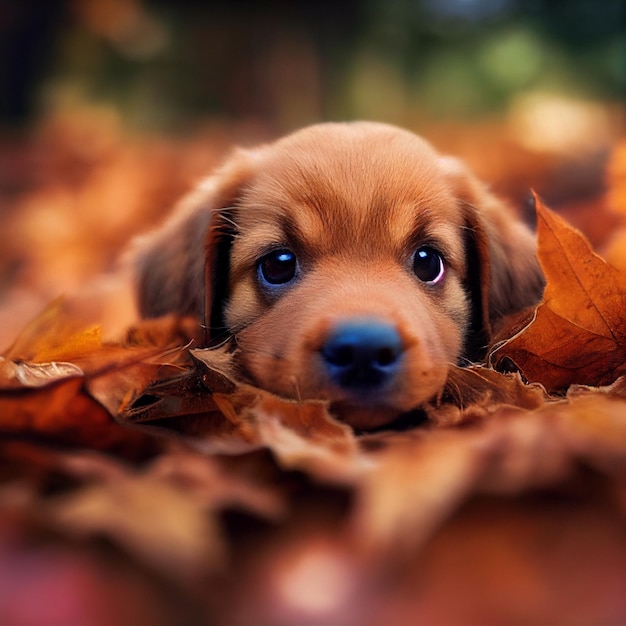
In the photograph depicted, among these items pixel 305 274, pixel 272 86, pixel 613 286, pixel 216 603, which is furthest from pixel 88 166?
pixel 216 603

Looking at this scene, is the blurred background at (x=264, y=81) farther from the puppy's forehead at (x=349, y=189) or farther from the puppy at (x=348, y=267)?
the puppy's forehead at (x=349, y=189)

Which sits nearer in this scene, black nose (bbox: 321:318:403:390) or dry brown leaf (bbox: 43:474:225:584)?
dry brown leaf (bbox: 43:474:225:584)

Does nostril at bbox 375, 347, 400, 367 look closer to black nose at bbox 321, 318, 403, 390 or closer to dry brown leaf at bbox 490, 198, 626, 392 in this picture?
black nose at bbox 321, 318, 403, 390

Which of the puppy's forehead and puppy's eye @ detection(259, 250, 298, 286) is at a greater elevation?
the puppy's forehead

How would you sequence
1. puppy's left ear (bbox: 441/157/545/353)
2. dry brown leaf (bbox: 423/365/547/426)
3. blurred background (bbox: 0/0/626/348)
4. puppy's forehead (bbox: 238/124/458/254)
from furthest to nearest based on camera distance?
blurred background (bbox: 0/0/626/348) < puppy's left ear (bbox: 441/157/545/353) < puppy's forehead (bbox: 238/124/458/254) < dry brown leaf (bbox: 423/365/547/426)

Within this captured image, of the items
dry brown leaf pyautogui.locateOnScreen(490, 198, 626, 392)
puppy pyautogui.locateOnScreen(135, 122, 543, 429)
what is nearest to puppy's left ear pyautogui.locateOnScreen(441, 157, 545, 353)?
puppy pyautogui.locateOnScreen(135, 122, 543, 429)

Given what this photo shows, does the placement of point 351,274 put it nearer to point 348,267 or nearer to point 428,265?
point 348,267

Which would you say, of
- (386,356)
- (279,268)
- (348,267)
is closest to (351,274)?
(348,267)

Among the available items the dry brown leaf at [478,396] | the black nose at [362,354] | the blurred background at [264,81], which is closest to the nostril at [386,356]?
the black nose at [362,354]
